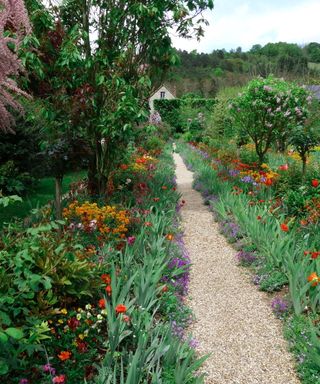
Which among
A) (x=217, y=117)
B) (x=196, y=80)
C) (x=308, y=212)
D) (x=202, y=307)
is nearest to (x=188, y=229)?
(x=308, y=212)

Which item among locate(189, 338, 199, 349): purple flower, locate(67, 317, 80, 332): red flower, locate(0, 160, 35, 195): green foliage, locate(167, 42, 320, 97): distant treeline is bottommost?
locate(189, 338, 199, 349): purple flower

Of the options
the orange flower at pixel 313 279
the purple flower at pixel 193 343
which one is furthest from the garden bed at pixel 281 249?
the purple flower at pixel 193 343

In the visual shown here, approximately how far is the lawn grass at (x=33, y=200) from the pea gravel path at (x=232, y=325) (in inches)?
95.3

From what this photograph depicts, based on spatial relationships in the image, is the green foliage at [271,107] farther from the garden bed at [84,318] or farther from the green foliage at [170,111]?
the green foliage at [170,111]

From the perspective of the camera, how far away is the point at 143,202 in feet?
20.0

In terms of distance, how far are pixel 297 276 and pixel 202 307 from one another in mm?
982

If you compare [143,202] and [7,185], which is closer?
[143,202]

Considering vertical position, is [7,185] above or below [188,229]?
above

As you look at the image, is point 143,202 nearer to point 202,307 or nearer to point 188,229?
point 188,229

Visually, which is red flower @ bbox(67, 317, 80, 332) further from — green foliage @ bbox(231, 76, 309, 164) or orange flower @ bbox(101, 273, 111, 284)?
green foliage @ bbox(231, 76, 309, 164)

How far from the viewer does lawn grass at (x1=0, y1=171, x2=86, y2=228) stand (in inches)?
258

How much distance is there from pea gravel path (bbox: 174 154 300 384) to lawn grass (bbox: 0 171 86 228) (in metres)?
2.42

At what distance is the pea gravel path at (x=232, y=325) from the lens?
2.89 meters

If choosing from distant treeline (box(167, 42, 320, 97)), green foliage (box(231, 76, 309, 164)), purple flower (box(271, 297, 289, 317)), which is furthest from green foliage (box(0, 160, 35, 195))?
distant treeline (box(167, 42, 320, 97))
